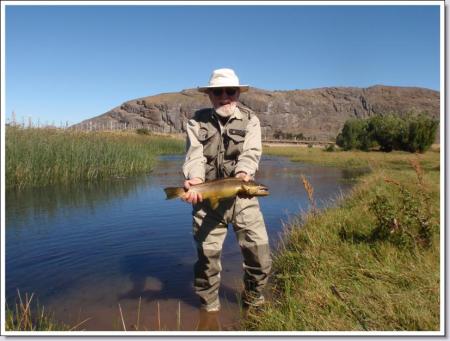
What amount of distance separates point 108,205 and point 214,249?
778 centimetres

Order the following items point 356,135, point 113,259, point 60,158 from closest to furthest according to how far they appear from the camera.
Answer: point 113,259 → point 60,158 → point 356,135

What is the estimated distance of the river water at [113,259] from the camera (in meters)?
4.97

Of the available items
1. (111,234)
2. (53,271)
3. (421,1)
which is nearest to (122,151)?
(111,234)

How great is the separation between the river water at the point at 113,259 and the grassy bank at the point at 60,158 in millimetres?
1132

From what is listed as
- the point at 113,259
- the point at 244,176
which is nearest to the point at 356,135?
the point at 113,259

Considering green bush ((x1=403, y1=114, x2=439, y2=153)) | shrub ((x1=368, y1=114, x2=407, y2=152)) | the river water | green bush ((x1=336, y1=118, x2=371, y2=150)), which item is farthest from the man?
green bush ((x1=336, y1=118, x2=371, y2=150))

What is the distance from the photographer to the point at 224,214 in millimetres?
4555

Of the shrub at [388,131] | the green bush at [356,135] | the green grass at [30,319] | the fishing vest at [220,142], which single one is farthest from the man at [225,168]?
the green bush at [356,135]

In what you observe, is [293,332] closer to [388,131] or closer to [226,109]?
[226,109]

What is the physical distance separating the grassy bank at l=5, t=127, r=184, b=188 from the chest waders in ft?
34.1

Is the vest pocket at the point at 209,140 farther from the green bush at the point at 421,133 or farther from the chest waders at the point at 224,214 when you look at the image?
the green bush at the point at 421,133

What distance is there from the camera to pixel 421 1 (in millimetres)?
3721

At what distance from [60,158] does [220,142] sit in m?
12.2

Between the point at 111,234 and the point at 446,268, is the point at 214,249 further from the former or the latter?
the point at 111,234
